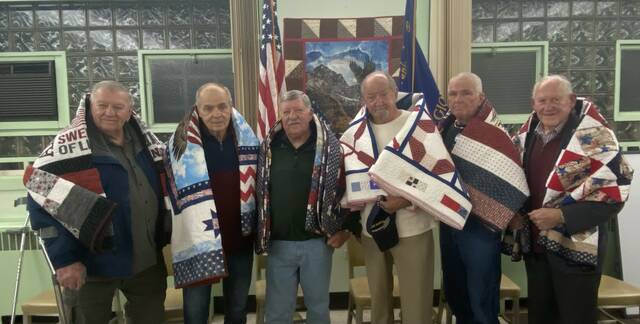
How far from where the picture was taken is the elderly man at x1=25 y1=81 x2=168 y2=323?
1.66 metres

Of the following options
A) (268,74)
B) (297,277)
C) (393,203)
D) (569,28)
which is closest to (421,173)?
(393,203)

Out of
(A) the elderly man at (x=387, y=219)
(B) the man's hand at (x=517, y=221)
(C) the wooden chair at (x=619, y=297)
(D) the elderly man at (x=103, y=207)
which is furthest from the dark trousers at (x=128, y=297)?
(C) the wooden chair at (x=619, y=297)

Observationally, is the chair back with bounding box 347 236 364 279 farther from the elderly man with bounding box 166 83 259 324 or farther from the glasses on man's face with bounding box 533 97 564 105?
the glasses on man's face with bounding box 533 97 564 105

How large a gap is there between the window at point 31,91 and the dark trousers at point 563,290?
11.6 ft

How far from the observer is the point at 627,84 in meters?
3.55

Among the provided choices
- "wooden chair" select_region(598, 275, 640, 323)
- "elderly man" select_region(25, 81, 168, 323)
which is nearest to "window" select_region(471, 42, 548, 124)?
"wooden chair" select_region(598, 275, 640, 323)

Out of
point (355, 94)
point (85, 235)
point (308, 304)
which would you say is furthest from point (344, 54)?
point (85, 235)

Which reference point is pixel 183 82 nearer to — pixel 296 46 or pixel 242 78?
pixel 242 78

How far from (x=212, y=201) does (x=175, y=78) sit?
6.25 feet

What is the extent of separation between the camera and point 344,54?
10.3 feet

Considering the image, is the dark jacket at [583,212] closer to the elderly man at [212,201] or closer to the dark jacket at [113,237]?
the elderly man at [212,201]

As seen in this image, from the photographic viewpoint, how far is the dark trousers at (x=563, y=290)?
184cm

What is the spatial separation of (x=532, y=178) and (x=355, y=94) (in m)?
1.52

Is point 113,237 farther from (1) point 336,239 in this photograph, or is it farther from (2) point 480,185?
(2) point 480,185
